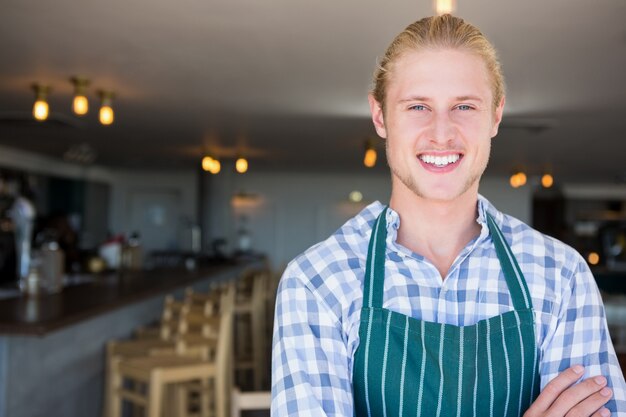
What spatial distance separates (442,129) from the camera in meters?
1.04

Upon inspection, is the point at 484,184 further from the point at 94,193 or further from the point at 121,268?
the point at 121,268

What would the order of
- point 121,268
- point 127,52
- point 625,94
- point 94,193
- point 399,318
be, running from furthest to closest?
point 94,193 < point 121,268 < point 625,94 < point 127,52 < point 399,318

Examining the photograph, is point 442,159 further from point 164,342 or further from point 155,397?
point 164,342

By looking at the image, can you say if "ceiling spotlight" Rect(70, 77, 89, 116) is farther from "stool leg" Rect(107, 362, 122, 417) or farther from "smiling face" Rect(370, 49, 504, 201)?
"smiling face" Rect(370, 49, 504, 201)

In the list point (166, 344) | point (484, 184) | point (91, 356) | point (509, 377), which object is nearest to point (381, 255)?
point (509, 377)

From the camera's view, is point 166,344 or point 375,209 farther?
point 166,344

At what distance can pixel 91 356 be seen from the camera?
4258 mm

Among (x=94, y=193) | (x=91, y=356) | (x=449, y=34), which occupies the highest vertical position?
(x=94, y=193)

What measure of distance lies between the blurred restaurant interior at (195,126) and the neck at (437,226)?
0.97 metres

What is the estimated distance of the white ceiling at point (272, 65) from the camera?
3.29m

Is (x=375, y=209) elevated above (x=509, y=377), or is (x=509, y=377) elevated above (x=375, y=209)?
(x=375, y=209)

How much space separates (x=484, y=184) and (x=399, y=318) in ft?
39.8

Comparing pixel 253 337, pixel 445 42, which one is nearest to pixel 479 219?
pixel 445 42

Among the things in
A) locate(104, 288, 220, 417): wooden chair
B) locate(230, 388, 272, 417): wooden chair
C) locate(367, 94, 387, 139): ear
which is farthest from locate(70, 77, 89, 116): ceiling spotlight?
locate(367, 94, 387, 139): ear
